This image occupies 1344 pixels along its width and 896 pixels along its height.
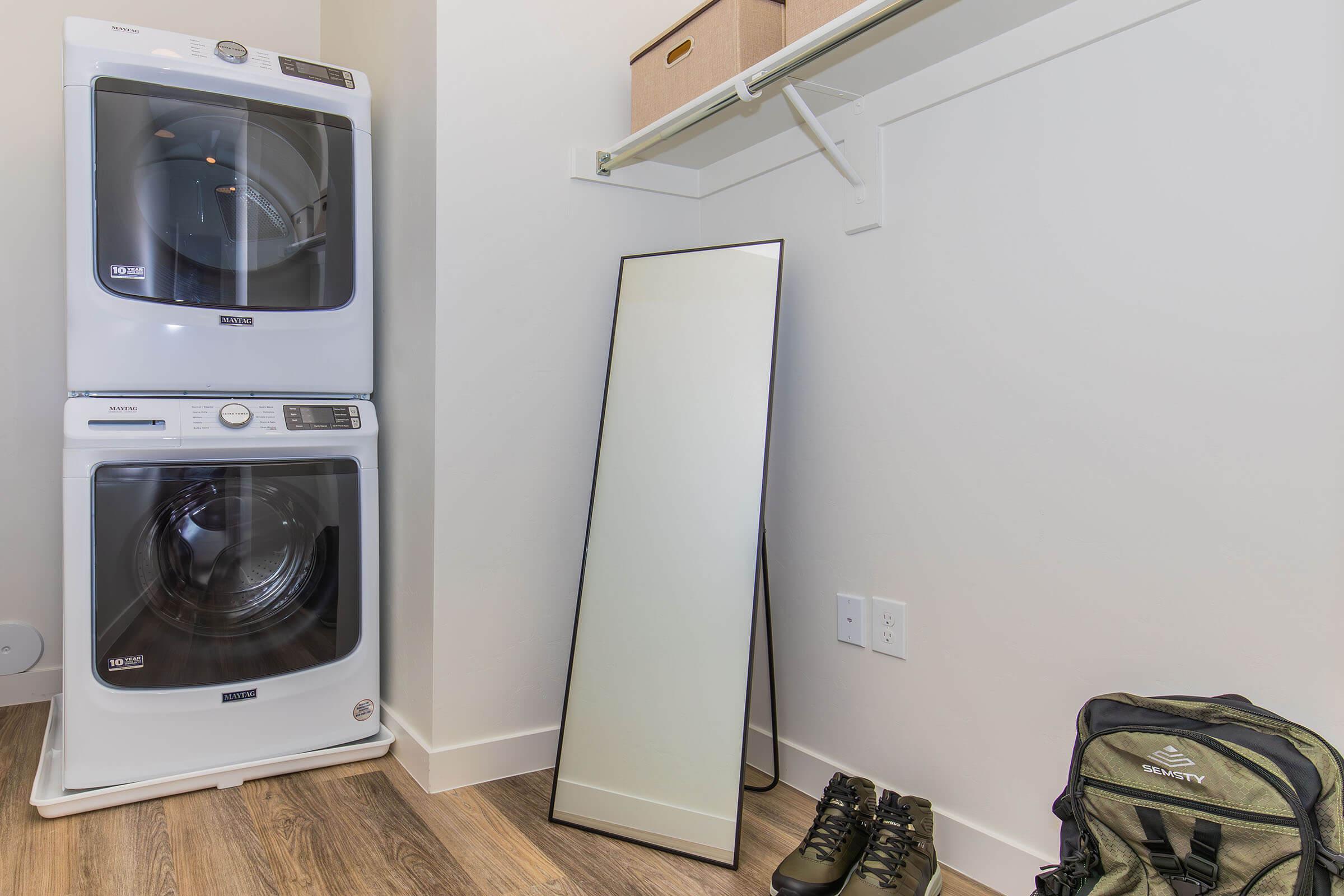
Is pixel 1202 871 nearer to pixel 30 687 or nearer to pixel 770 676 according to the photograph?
pixel 770 676

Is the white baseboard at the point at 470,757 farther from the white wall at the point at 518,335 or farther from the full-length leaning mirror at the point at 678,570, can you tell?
the full-length leaning mirror at the point at 678,570

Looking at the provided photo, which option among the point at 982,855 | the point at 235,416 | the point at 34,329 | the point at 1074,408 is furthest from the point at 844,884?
the point at 34,329

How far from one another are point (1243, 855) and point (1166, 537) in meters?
0.41

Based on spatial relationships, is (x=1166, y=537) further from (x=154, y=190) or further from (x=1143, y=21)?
(x=154, y=190)

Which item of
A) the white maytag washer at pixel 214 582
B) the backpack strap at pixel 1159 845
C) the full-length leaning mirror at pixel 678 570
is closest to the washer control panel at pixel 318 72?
the white maytag washer at pixel 214 582

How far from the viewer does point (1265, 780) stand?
0.98 m

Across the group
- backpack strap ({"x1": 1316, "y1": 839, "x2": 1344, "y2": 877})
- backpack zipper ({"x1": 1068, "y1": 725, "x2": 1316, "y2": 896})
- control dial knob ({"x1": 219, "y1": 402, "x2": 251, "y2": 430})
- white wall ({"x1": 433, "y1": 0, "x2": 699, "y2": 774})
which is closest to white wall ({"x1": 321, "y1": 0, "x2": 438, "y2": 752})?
white wall ({"x1": 433, "y1": 0, "x2": 699, "y2": 774})

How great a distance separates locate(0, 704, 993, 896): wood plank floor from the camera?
4.71 feet

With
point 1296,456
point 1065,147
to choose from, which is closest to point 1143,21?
point 1065,147

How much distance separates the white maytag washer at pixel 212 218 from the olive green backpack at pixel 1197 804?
1.72 metres

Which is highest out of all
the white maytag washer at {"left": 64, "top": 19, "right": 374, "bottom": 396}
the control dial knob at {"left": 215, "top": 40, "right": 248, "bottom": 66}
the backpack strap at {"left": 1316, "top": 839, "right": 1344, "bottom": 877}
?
the control dial knob at {"left": 215, "top": 40, "right": 248, "bottom": 66}

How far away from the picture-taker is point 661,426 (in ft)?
5.97

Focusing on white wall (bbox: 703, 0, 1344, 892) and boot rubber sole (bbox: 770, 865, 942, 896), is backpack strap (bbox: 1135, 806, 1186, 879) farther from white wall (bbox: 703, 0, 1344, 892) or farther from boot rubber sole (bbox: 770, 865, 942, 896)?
boot rubber sole (bbox: 770, 865, 942, 896)

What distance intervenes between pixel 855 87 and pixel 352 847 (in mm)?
1743
